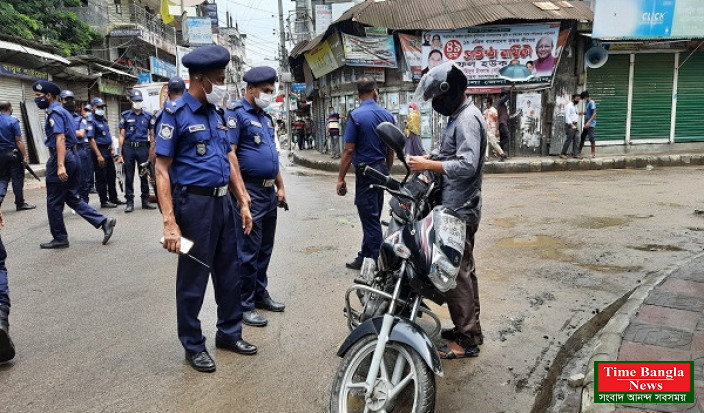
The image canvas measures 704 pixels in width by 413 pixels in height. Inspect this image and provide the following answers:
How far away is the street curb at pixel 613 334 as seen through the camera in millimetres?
2629

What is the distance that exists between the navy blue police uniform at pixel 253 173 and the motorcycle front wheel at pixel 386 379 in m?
1.67

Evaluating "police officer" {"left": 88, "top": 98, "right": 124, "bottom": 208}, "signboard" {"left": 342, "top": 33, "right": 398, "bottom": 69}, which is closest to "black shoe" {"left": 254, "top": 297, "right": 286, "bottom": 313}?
"police officer" {"left": 88, "top": 98, "right": 124, "bottom": 208}

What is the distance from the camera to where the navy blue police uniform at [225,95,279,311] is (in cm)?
389

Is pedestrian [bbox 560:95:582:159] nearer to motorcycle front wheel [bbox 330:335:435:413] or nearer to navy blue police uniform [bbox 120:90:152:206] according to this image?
navy blue police uniform [bbox 120:90:152:206]

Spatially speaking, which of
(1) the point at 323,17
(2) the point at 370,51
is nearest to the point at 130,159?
(2) the point at 370,51

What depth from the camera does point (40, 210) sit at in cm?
911

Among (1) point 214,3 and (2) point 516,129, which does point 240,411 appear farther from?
(1) point 214,3

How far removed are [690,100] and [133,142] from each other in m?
16.0

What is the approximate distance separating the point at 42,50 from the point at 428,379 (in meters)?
18.0

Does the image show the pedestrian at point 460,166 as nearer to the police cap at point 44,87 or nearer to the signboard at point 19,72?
the police cap at point 44,87

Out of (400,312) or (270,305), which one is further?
(270,305)

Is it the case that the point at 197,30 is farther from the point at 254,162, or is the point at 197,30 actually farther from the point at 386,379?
the point at 386,379

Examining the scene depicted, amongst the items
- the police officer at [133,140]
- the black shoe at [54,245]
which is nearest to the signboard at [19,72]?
the police officer at [133,140]

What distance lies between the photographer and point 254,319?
3.93m
